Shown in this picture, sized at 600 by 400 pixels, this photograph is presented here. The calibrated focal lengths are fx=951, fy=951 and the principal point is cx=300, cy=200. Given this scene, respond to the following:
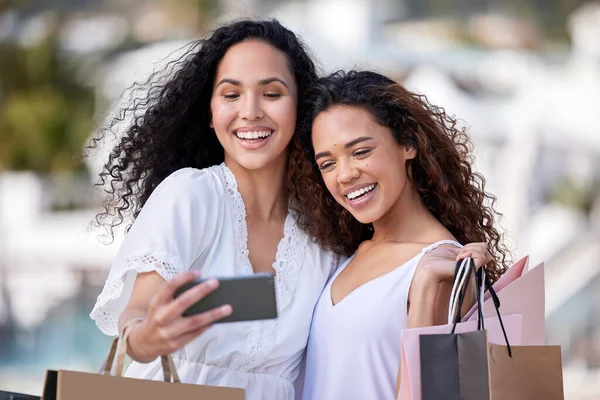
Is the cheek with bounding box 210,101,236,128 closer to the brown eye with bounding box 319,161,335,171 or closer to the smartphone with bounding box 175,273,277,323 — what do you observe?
the brown eye with bounding box 319,161,335,171

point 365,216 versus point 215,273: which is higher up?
point 365,216

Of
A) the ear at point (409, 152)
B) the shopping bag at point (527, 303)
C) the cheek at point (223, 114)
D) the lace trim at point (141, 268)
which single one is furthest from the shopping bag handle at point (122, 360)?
the ear at point (409, 152)

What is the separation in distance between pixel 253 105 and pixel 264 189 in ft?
1.01

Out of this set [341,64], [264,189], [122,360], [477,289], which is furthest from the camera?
[341,64]

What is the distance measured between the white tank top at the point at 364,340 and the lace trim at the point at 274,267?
0.16 m

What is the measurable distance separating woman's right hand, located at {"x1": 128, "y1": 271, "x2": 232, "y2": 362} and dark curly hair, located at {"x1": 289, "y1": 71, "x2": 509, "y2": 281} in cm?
108

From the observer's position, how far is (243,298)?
1.99 m

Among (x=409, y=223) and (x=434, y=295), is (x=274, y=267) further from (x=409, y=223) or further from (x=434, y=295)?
(x=434, y=295)

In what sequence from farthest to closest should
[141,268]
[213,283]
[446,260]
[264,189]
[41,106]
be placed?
[41,106]
[264,189]
[446,260]
[141,268]
[213,283]

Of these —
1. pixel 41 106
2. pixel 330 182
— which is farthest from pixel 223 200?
pixel 41 106

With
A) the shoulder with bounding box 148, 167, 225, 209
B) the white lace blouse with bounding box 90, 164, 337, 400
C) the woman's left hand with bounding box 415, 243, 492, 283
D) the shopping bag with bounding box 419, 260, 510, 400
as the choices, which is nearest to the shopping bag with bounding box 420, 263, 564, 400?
the shopping bag with bounding box 419, 260, 510, 400

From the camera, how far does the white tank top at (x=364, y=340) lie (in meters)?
2.71

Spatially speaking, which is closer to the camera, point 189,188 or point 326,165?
point 189,188

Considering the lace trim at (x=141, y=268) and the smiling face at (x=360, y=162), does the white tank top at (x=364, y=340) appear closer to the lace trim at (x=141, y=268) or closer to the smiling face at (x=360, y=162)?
the smiling face at (x=360, y=162)
